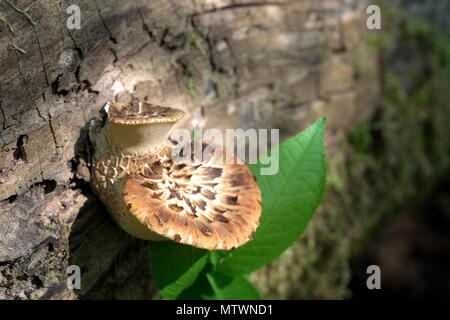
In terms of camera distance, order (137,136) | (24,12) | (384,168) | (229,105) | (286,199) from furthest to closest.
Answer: (384,168)
(229,105)
(286,199)
(137,136)
(24,12)

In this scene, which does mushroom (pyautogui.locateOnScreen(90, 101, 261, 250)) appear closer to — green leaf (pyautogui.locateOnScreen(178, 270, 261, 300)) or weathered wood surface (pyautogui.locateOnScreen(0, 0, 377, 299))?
weathered wood surface (pyautogui.locateOnScreen(0, 0, 377, 299))

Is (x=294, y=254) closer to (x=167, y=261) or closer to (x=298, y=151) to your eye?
(x=298, y=151)

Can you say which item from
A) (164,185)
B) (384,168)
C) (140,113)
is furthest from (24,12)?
(384,168)

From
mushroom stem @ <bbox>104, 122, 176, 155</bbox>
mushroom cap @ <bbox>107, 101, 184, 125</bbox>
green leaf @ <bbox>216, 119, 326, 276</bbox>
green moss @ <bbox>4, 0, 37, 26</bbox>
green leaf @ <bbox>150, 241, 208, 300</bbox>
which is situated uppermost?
green moss @ <bbox>4, 0, 37, 26</bbox>

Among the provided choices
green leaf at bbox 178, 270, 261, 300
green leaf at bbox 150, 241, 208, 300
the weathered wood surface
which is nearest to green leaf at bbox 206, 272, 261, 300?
green leaf at bbox 178, 270, 261, 300

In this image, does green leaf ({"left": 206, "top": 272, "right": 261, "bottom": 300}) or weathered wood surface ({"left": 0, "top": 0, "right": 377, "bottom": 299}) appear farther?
green leaf ({"left": 206, "top": 272, "right": 261, "bottom": 300})

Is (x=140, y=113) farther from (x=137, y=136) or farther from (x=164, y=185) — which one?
(x=164, y=185)

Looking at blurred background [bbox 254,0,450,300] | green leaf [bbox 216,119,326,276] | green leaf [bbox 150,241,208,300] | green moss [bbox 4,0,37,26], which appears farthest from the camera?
blurred background [bbox 254,0,450,300]
